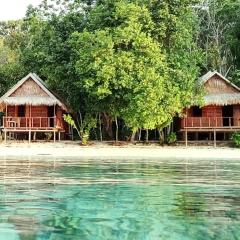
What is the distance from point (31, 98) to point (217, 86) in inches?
361

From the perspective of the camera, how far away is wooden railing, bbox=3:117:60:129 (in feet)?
82.9

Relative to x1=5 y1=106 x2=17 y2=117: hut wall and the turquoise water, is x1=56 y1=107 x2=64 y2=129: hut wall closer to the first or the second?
x1=5 y1=106 x2=17 y2=117: hut wall

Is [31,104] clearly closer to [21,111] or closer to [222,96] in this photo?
[21,111]

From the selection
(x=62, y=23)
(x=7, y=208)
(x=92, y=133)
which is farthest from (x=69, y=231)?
(x=92, y=133)

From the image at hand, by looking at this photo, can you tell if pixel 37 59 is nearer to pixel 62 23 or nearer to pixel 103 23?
pixel 62 23

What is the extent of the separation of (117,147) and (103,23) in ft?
18.9

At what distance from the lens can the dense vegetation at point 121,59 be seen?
72.7 ft

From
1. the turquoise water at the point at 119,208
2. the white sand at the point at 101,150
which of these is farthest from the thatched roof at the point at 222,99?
the turquoise water at the point at 119,208

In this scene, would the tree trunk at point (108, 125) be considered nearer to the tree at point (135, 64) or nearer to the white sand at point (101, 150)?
the white sand at point (101, 150)

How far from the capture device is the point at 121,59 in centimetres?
2206

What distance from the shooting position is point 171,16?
2350cm

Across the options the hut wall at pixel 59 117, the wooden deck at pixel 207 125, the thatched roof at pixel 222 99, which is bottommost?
the wooden deck at pixel 207 125

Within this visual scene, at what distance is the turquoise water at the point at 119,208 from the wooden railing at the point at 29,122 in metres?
15.8

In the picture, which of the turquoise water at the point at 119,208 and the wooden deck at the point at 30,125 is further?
the wooden deck at the point at 30,125
